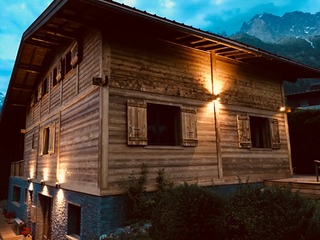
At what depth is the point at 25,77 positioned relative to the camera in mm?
15539

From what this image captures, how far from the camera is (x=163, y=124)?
935 centimetres

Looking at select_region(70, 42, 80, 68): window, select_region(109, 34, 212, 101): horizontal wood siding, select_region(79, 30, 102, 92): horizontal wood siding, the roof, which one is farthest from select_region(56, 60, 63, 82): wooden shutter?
select_region(109, 34, 212, 101): horizontal wood siding

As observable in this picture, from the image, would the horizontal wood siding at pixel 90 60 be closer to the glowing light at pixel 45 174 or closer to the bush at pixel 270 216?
the glowing light at pixel 45 174

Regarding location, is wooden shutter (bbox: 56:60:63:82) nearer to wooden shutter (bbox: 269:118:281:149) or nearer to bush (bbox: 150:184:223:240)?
bush (bbox: 150:184:223:240)

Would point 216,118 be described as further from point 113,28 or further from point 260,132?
point 113,28

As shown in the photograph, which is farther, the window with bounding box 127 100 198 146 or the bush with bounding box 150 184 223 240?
the window with bounding box 127 100 198 146

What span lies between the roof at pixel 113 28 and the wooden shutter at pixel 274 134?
2604mm

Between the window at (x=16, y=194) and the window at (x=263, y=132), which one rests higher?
the window at (x=263, y=132)

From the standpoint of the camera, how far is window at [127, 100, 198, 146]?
27.3 feet

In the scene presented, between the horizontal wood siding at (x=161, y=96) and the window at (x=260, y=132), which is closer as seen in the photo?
the horizontal wood siding at (x=161, y=96)

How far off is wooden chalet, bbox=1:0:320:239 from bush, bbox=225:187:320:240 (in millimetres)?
3670

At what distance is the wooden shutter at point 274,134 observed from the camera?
1192cm

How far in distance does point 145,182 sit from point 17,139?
21023mm

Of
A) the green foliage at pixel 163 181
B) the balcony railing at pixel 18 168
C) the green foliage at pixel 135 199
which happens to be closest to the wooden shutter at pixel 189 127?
the green foliage at pixel 163 181
